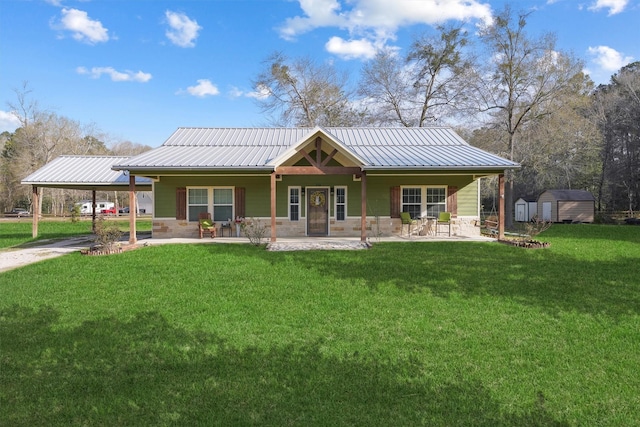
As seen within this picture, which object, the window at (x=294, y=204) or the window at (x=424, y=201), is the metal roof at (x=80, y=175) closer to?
the window at (x=294, y=204)

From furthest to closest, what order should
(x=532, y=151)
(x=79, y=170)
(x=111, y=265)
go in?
(x=532, y=151) < (x=79, y=170) < (x=111, y=265)

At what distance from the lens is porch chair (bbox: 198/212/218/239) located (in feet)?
43.8

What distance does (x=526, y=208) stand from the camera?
32.4 m

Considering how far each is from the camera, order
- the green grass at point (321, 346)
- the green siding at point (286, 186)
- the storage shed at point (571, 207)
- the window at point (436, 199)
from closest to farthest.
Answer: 1. the green grass at point (321, 346)
2. the green siding at point (286, 186)
3. the window at point (436, 199)
4. the storage shed at point (571, 207)

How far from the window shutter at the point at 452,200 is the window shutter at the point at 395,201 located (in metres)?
1.96

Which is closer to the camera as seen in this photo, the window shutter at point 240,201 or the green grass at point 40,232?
the window shutter at point 240,201

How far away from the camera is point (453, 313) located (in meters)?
5.34

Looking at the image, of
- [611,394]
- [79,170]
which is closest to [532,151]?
[611,394]

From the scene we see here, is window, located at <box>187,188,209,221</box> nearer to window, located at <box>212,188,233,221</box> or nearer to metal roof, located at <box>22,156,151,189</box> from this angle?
window, located at <box>212,188,233,221</box>

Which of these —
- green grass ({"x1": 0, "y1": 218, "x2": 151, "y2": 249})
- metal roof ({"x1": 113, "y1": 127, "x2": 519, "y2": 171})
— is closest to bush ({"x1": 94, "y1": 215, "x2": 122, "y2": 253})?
metal roof ({"x1": 113, "y1": 127, "x2": 519, "y2": 171})

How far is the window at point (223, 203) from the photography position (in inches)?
559

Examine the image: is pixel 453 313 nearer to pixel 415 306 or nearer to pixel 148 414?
pixel 415 306

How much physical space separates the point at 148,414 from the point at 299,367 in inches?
55.4

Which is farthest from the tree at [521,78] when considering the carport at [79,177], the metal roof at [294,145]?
the carport at [79,177]
